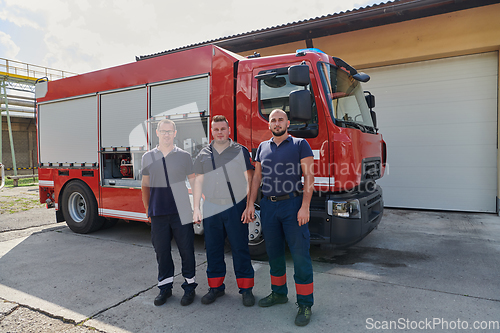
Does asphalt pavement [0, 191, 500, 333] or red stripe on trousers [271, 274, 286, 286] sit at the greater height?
red stripe on trousers [271, 274, 286, 286]

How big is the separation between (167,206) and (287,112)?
5.61ft

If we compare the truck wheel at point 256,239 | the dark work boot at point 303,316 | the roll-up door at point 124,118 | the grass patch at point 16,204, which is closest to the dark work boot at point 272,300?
the dark work boot at point 303,316

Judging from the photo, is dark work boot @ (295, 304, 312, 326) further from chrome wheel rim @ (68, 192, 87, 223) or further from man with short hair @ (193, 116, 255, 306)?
chrome wheel rim @ (68, 192, 87, 223)

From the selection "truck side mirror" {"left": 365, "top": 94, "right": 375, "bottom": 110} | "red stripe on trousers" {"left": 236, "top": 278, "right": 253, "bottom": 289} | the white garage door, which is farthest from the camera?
the white garage door

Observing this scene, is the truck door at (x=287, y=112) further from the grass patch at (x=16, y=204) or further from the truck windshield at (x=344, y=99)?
the grass patch at (x=16, y=204)

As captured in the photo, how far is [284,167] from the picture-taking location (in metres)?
2.87

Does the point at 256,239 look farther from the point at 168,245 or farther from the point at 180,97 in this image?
the point at 180,97

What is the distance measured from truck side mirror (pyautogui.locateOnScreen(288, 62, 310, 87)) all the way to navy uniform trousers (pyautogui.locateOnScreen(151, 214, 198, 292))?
1.88 m

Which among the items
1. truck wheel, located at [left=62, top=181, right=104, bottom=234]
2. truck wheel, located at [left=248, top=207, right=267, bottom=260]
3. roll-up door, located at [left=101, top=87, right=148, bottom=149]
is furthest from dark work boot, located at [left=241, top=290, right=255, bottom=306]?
truck wheel, located at [left=62, top=181, right=104, bottom=234]

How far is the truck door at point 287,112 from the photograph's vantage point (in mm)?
3809

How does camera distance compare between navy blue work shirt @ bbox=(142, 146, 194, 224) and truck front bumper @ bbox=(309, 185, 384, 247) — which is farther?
truck front bumper @ bbox=(309, 185, 384, 247)

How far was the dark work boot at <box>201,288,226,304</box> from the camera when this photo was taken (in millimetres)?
3166

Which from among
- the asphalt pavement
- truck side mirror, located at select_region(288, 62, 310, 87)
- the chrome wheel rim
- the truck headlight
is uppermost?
truck side mirror, located at select_region(288, 62, 310, 87)

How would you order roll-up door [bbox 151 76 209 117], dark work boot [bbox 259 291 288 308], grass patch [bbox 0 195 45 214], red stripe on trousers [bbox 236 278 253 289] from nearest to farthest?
dark work boot [bbox 259 291 288 308] < red stripe on trousers [bbox 236 278 253 289] < roll-up door [bbox 151 76 209 117] < grass patch [bbox 0 195 45 214]
